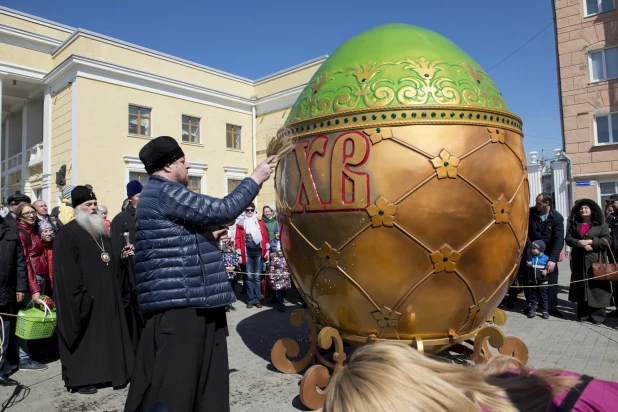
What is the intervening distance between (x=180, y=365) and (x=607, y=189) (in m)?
18.3

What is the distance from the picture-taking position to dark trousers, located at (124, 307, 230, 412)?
2.38m

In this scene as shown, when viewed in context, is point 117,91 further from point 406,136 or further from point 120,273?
point 406,136

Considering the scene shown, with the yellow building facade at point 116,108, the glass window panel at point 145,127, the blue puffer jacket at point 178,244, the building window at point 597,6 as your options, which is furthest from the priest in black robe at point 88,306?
the building window at point 597,6

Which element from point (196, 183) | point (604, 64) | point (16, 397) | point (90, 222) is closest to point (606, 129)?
point (604, 64)

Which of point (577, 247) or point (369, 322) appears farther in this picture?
point (577, 247)

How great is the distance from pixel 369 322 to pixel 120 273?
9.37 ft

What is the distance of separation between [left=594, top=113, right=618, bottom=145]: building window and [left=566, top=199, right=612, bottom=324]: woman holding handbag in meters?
12.2

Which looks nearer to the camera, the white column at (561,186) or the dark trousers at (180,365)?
the dark trousers at (180,365)

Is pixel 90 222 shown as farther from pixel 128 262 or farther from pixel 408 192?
pixel 408 192

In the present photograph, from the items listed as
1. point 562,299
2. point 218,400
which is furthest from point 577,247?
point 218,400

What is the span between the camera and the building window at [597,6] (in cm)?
1598

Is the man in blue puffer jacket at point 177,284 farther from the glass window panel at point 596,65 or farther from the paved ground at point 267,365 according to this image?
the glass window panel at point 596,65

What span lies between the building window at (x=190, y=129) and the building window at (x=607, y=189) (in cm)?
1753

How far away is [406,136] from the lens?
111 inches
